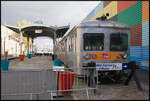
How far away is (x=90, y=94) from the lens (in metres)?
6.52

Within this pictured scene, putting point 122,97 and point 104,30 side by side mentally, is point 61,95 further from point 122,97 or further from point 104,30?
point 104,30

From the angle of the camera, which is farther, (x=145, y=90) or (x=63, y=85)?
(x=145, y=90)

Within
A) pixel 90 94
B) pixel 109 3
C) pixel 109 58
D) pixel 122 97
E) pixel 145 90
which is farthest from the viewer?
pixel 109 3

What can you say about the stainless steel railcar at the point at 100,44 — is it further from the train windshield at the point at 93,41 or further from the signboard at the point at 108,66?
the signboard at the point at 108,66

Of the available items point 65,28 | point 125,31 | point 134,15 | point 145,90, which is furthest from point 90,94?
point 65,28

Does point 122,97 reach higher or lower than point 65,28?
lower

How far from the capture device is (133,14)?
15.1 m

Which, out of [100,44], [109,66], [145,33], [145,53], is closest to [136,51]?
[145,53]

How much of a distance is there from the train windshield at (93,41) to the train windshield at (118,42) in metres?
0.49

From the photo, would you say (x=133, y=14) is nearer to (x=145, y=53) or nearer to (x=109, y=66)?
(x=145, y=53)

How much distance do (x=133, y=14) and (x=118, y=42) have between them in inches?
297

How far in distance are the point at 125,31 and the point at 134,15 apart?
7.02 metres

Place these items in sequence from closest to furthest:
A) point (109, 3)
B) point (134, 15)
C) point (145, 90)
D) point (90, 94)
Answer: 1. point (90, 94)
2. point (145, 90)
3. point (134, 15)
4. point (109, 3)

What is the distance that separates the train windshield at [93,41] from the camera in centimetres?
836
